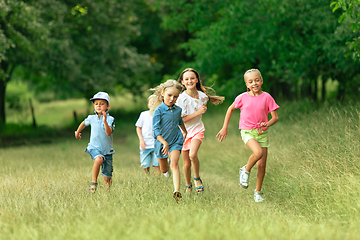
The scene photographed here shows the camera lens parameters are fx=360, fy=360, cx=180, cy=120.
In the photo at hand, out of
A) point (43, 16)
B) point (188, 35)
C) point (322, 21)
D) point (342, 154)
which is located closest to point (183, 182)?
point (342, 154)

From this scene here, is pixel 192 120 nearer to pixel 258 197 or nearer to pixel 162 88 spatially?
pixel 162 88

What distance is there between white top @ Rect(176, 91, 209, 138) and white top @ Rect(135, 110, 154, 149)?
61.6 inches

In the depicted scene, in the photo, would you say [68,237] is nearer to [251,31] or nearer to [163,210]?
[163,210]

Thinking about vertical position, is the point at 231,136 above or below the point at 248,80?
below

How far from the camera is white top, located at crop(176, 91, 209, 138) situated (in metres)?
6.16

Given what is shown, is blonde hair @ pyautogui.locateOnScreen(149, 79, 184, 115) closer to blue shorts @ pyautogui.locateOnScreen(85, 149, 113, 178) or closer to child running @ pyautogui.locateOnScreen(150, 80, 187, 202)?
child running @ pyautogui.locateOnScreen(150, 80, 187, 202)

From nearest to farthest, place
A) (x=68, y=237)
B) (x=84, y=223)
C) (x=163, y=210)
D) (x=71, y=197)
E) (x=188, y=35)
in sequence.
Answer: (x=68, y=237), (x=84, y=223), (x=163, y=210), (x=71, y=197), (x=188, y=35)

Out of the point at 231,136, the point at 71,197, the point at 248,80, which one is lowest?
the point at 231,136

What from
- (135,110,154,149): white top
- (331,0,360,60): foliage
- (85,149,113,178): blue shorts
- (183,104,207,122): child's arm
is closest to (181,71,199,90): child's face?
(183,104,207,122): child's arm

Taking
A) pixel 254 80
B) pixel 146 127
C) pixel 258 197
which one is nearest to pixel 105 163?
pixel 146 127

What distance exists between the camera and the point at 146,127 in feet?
25.3

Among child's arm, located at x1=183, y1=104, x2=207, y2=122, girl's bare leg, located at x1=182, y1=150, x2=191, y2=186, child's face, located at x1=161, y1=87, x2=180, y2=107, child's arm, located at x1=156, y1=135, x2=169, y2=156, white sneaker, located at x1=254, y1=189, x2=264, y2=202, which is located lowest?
white sneaker, located at x1=254, y1=189, x2=264, y2=202

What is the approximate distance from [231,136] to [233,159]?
8.91 feet

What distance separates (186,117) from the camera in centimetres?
612
